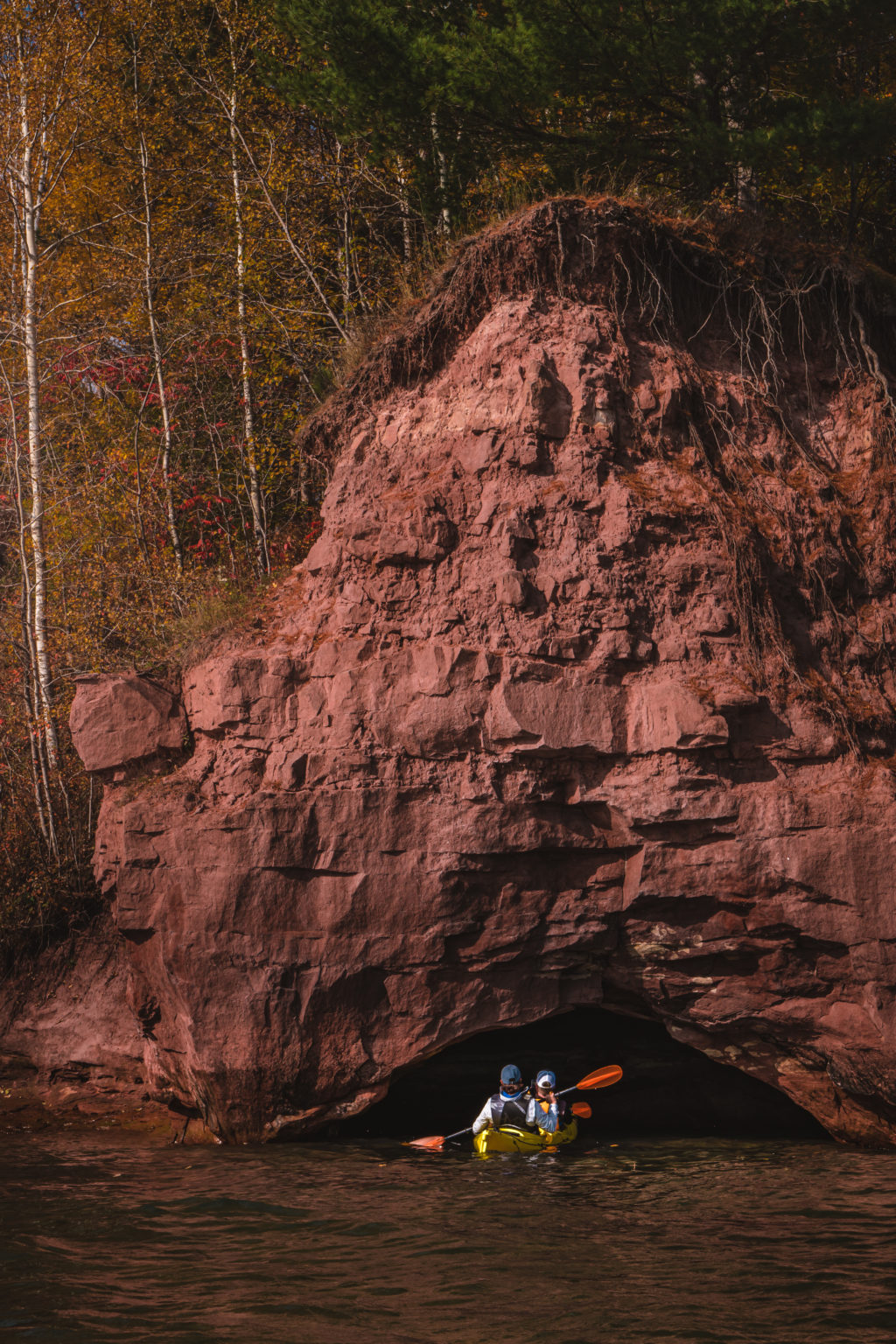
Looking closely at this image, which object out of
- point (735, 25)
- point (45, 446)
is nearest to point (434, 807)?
point (735, 25)

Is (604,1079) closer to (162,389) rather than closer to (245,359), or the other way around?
(245,359)

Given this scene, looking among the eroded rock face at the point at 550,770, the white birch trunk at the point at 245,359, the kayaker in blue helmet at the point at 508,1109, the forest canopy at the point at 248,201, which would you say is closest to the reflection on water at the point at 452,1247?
the kayaker in blue helmet at the point at 508,1109

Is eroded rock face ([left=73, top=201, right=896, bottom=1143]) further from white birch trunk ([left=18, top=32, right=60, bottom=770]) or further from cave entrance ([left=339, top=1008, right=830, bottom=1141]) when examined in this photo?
white birch trunk ([left=18, top=32, right=60, bottom=770])

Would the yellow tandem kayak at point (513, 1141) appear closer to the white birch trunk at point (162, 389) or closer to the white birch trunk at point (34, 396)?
the white birch trunk at point (34, 396)

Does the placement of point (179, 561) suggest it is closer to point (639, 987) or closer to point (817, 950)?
point (639, 987)

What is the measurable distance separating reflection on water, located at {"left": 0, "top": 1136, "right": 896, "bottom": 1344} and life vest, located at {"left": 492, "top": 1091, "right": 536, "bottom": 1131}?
0.36m

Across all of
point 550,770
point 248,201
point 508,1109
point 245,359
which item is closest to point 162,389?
point 245,359

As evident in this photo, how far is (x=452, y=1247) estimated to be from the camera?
6523mm

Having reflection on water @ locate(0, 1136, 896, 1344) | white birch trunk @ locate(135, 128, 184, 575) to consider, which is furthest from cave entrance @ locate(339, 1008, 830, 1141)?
white birch trunk @ locate(135, 128, 184, 575)

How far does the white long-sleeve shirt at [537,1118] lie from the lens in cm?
940

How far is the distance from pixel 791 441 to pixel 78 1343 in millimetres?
8558

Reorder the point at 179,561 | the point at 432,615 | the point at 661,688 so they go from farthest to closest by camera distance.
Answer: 1. the point at 179,561
2. the point at 432,615
3. the point at 661,688

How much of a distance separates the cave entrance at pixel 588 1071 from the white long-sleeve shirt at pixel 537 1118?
123cm

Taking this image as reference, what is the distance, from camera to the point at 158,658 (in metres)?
11.0
